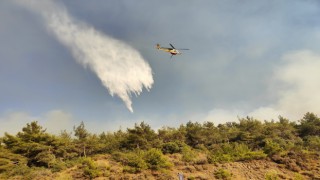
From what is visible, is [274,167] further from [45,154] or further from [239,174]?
[45,154]

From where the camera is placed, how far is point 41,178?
38938mm

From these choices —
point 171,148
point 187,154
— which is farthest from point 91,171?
point 171,148

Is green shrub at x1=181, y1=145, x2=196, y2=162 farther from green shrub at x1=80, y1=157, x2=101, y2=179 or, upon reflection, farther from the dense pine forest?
green shrub at x1=80, y1=157, x2=101, y2=179

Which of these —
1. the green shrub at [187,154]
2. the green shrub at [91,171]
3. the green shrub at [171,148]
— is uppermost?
the green shrub at [171,148]

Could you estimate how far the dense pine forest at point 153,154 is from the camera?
1596 inches

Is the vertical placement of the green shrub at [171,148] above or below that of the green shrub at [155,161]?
above

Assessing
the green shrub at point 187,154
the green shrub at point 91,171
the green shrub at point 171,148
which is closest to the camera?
the green shrub at point 91,171

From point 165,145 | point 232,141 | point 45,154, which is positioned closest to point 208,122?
point 232,141

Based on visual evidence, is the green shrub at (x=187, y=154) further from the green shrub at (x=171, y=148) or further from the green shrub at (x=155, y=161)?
the green shrub at (x=155, y=161)

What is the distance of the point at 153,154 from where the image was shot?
4184 cm

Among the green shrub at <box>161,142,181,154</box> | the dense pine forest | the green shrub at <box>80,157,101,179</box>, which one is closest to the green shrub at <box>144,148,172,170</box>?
the dense pine forest

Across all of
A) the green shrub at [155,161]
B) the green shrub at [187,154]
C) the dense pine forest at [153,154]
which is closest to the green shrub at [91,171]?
the dense pine forest at [153,154]

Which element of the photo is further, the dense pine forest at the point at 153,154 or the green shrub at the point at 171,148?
the green shrub at the point at 171,148

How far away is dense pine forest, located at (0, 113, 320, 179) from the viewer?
4053cm
